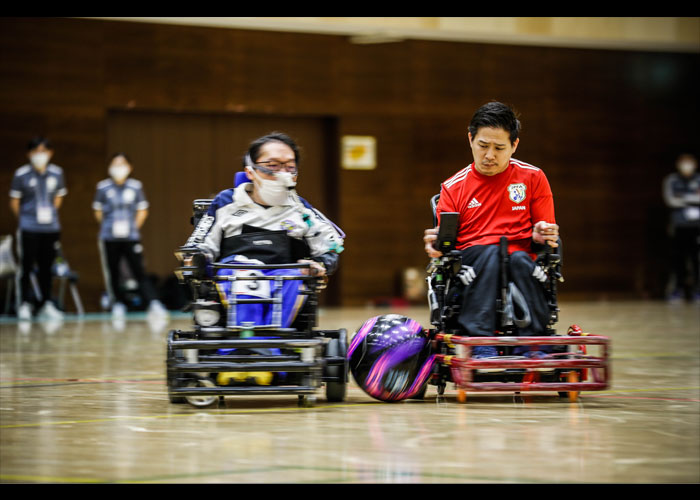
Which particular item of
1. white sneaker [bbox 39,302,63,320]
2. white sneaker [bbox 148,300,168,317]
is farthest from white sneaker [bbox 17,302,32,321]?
white sneaker [bbox 148,300,168,317]

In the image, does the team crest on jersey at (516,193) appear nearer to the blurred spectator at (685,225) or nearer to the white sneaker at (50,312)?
the white sneaker at (50,312)

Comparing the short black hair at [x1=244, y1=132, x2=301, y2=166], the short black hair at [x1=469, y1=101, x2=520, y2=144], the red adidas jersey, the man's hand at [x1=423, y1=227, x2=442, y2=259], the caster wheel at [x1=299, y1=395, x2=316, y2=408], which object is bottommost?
the caster wheel at [x1=299, y1=395, x2=316, y2=408]

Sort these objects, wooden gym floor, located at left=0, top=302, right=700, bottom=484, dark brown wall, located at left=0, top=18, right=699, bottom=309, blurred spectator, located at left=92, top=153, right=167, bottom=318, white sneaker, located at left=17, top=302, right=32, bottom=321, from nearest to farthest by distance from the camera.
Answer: wooden gym floor, located at left=0, top=302, right=700, bottom=484 → white sneaker, located at left=17, top=302, right=32, bottom=321 → blurred spectator, located at left=92, top=153, right=167, bottom=318 → dark brown wall, located at left=0, top=18, right=699, bottom=309

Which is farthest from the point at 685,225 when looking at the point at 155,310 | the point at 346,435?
the point at 346,435

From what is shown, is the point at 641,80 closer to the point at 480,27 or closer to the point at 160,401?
the point at 480,27

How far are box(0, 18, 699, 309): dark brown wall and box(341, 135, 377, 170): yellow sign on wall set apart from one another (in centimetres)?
10

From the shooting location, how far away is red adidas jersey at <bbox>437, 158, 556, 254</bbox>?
455cm

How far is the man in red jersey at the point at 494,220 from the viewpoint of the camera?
434 centimetres

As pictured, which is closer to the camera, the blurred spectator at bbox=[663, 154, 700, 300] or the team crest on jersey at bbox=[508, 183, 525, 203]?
the team crest on jersey at bbox=[508, 183, 525, 203]

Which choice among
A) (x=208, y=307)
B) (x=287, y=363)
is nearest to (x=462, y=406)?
(x=287, y=363)

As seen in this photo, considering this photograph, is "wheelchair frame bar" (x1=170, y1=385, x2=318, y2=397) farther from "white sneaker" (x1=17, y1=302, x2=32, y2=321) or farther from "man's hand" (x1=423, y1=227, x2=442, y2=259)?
"white sneaker" (x1=17, y1=302, x2=32, y2=321)

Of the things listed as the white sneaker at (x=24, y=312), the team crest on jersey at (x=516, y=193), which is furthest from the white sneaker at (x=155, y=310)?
the team crest on jersey at (x=516, y=193)

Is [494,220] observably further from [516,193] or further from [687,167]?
[687,167]

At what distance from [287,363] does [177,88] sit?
938 cm
